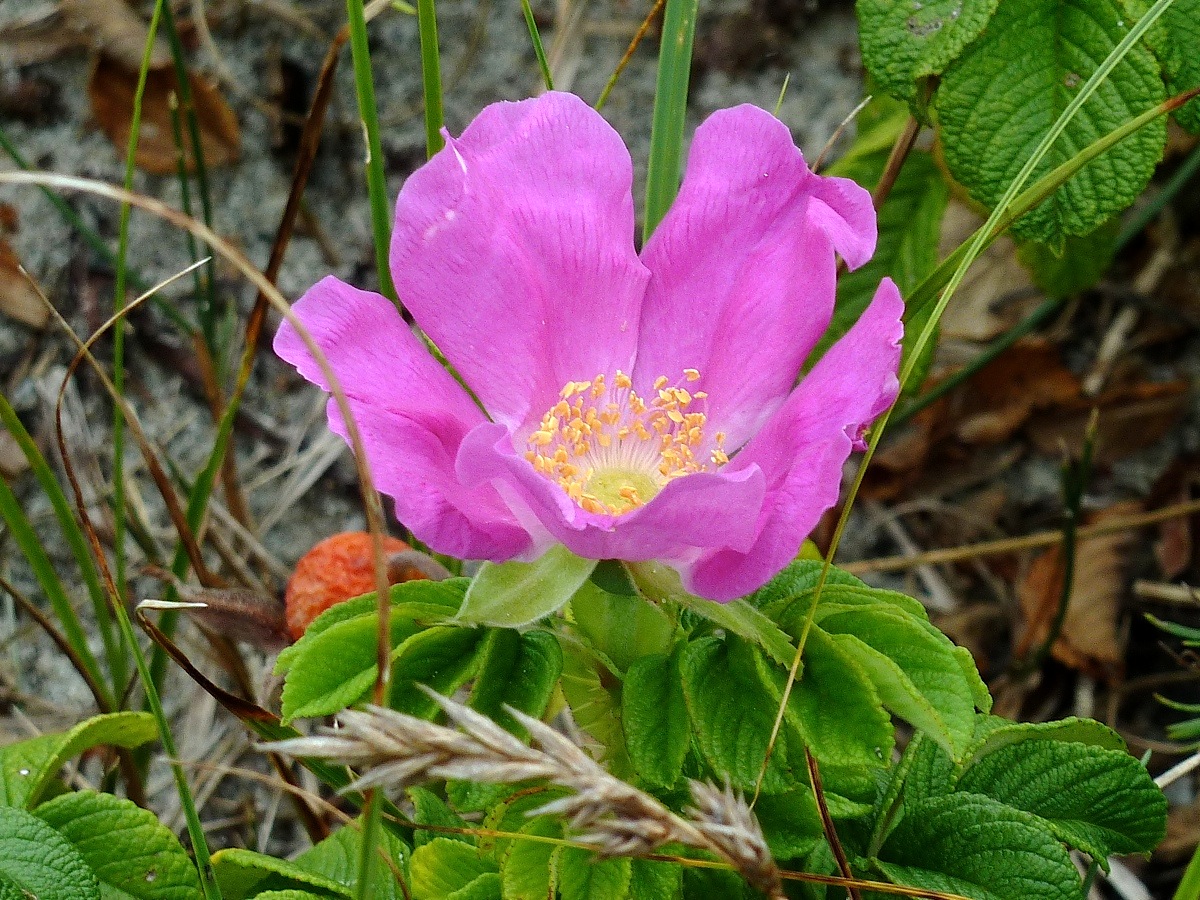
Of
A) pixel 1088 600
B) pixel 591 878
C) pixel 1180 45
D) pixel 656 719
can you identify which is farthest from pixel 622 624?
pixel 1088 600

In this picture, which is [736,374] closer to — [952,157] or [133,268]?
[952,157]

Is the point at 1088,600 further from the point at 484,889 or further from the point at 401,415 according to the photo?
the point at 401,415

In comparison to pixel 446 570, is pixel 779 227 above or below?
above

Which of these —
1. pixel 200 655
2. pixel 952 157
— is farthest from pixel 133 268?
pixel 952 157

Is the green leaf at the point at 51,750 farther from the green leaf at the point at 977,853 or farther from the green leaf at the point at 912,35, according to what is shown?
the green leaf at the point at 912,35

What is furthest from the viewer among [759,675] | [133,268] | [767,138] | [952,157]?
[133,268]

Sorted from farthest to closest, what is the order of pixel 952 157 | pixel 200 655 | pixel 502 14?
1. pixel 502 14
2. pixel 200 655
3. pixel 952 157

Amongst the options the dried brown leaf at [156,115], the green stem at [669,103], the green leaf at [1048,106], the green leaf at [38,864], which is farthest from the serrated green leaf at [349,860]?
the dried brown leaf at [156,115]
